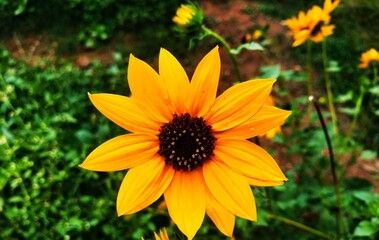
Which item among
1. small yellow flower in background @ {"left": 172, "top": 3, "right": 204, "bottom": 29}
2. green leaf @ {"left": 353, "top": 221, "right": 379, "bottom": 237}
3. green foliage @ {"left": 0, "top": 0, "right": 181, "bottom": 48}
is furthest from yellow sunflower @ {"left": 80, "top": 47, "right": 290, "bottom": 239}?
green foliage @ {"left": 0, "top": 0, "right": 181, "bottom": 48}

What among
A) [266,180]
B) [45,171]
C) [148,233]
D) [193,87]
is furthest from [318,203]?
Answer: [45,171]

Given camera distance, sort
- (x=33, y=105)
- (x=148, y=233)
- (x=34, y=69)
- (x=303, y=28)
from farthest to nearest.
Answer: (x=34, y=69) → (x=33, y=105) → (x=148, y=233) → (x=303, y=28)

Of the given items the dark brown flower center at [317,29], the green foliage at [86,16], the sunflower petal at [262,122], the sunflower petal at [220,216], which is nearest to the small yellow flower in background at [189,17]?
the sunflower petal at [262,122]

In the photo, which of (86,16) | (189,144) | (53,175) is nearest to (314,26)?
(189,144)

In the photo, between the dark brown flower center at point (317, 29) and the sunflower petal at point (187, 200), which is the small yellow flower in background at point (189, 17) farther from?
the dark brown flower center at point (317, 29)

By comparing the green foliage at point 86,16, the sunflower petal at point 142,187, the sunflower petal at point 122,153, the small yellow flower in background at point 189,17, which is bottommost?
the green foliage at point 86,16

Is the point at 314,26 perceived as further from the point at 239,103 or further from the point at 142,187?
the point at 142,187

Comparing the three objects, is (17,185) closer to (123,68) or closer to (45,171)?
(45,171)
